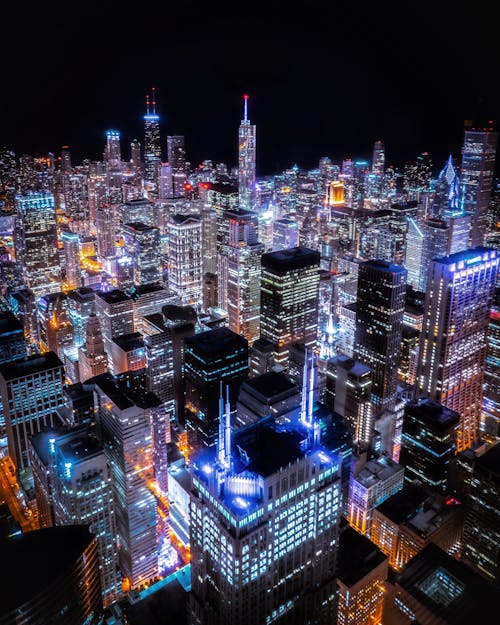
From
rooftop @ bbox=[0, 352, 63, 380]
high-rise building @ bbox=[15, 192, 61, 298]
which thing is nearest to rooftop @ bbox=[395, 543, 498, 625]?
rooftop @ bbox=[0, 352, 63, 380]

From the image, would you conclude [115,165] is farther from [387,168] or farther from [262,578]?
[262,578]

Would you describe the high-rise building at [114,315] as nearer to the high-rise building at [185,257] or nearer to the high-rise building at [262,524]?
the high-rise building at [185,257]

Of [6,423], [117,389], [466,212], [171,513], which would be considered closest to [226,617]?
[117,389]

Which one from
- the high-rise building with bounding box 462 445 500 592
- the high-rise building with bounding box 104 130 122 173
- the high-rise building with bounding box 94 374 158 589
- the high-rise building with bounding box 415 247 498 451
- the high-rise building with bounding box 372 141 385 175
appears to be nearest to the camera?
the high-rise building with bounding box 462 445 500 592

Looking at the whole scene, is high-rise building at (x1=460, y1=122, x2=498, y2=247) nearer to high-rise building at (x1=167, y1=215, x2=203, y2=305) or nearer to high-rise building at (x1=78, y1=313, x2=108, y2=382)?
high-rise building at (x1=167, y1=215, x2=203, y2=305)

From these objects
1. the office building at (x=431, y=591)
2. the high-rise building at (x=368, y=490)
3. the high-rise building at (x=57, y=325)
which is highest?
the office building at (x=431, y=591)

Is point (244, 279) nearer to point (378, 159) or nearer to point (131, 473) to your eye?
point (131, 473)

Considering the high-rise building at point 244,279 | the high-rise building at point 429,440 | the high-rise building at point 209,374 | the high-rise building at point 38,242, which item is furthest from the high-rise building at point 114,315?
the high-rise building at point 429,440
